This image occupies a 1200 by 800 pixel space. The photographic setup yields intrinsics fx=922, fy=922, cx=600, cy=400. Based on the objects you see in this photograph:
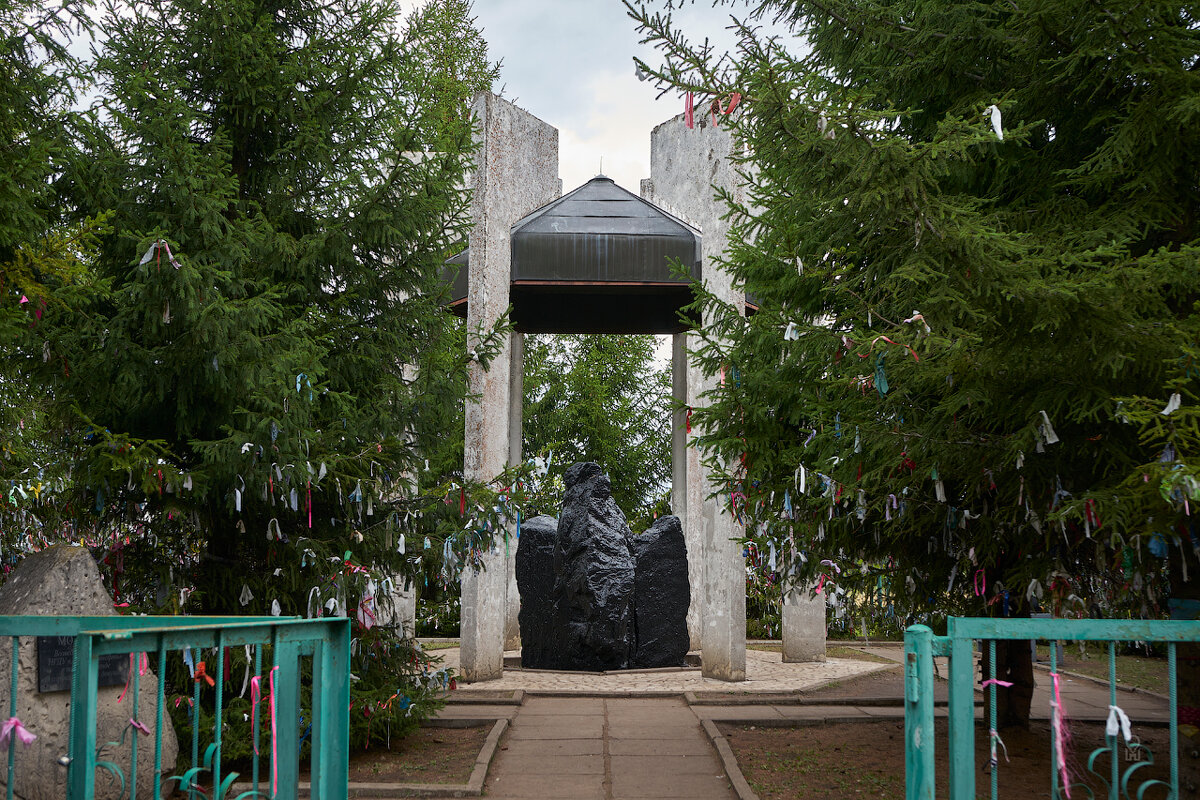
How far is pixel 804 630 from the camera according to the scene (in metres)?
14.0

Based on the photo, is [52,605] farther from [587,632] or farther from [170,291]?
[587,632]

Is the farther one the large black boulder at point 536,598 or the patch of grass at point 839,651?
the patch of grass at point 839,651

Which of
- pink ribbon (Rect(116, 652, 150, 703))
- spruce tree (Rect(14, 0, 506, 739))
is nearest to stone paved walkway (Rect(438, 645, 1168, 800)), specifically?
spruce tree (Rect(14, 0, 506, 739))

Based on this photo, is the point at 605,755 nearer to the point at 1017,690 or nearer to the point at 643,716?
the point at 643,716

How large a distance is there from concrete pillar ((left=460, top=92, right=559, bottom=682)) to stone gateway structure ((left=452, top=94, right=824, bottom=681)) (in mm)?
16

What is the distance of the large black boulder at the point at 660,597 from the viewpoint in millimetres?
13273

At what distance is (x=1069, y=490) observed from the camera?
5305mm

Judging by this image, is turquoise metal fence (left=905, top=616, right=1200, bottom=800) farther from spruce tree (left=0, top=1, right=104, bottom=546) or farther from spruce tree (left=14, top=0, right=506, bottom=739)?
spruce tree (left=0, top=1, right=104, bottom=546)

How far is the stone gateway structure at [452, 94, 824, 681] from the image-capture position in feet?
38.4

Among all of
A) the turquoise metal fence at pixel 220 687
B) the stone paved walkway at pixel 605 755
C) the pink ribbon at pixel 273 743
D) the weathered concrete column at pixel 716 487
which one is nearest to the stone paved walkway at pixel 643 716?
the stone paved walkway at pixel 605 755

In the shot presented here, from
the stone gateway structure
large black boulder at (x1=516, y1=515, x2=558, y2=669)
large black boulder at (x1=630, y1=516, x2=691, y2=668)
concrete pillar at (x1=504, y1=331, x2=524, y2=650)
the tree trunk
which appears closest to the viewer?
the tree trunk

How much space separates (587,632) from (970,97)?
29.3 feet

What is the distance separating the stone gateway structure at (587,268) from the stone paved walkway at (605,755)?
1872mm

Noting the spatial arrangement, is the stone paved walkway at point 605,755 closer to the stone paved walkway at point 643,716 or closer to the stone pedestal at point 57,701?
the stone paved walkway at point 643,716
